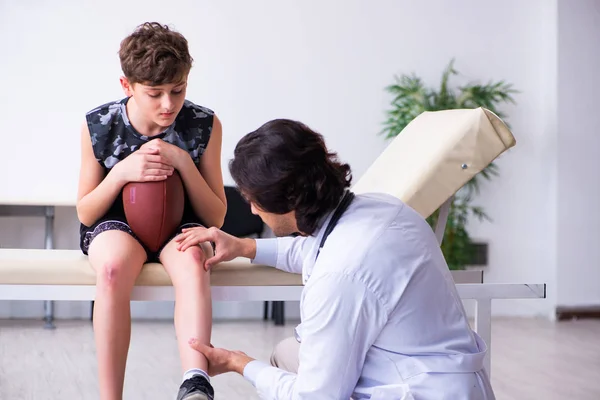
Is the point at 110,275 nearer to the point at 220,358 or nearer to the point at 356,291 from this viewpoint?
the point at 220,358

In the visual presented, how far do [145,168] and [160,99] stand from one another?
171 mm

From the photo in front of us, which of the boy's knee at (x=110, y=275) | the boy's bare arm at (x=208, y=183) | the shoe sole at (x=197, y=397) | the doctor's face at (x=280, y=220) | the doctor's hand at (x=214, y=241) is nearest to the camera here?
the doctor's face at (x=280, y=220)

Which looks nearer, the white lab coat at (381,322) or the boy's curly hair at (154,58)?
the white lab coat at (381,322)

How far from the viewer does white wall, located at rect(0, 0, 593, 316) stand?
4.79 metres

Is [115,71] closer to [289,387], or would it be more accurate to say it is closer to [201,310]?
[201,310]

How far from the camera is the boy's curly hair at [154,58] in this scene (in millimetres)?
1890

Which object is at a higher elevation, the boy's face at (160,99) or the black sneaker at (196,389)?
the boy's face at (160,99)

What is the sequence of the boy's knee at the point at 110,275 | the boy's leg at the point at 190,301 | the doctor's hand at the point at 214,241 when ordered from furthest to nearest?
1. the doctor's hand at the point at 214,241
2. the boy's knee at the point at 110,275
3. the boy's leg at the point at 190,301

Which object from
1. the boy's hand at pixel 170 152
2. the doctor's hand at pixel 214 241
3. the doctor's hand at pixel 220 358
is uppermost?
the boy's hand at pixel 170 152

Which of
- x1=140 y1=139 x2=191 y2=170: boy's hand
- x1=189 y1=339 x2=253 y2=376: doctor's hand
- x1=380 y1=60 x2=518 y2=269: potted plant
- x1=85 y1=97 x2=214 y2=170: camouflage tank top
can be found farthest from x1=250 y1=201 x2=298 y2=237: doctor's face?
x1=380 y1=60 x2=518 y2=269: potted plant

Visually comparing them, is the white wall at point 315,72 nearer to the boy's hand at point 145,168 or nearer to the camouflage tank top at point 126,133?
the camouflage tank top at point 126,133

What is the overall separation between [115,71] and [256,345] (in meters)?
1.93

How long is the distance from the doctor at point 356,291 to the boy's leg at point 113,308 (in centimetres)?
47

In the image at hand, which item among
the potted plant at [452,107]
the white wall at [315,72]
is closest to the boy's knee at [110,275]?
the white wall at [315,72]
